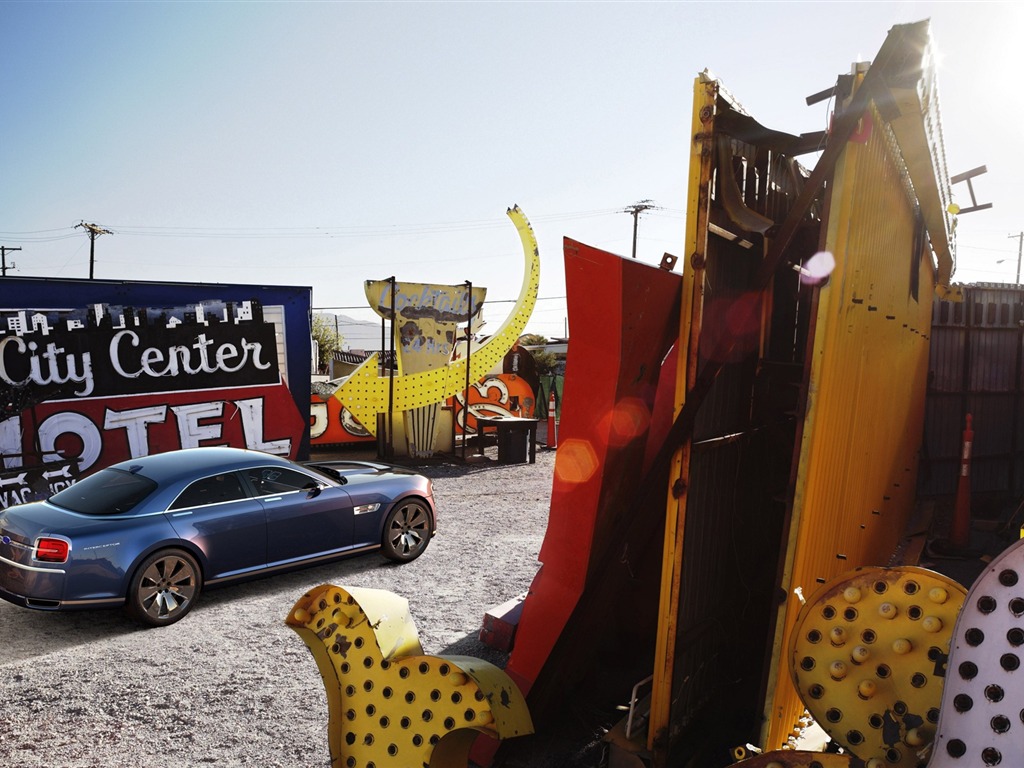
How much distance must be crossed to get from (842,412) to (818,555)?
79 cm

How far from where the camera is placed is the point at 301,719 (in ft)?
15.3

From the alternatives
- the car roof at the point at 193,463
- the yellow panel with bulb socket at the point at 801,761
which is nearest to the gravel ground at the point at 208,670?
the car roof at the point at 193,463

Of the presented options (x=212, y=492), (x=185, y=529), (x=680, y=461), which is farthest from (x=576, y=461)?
(x=212, y=492)

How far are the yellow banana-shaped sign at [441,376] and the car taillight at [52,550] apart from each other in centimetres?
895

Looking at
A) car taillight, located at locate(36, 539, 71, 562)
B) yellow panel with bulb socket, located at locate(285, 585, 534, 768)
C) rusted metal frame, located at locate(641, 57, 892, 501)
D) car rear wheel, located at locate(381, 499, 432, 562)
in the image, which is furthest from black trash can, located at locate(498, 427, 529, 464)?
yellow panel with bulb socket, located at locate(285, 585, 534, 768)

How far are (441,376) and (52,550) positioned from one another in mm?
10019

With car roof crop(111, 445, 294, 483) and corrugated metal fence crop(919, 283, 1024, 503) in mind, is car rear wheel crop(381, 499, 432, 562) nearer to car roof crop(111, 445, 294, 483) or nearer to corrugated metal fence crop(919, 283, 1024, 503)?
car roof crop(111, 445, 294, 483)

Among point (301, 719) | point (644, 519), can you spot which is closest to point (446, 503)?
point (301, 719)

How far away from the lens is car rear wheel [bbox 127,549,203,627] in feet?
19.9

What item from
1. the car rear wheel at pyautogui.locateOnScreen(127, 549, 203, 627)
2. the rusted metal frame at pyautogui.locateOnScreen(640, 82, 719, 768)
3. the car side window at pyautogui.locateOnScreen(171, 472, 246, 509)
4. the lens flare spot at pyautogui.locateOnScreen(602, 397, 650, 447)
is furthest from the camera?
the car side window at pyautogui.locateOnScreen(171, 472, 246, 509)

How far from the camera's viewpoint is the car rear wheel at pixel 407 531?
8016mm

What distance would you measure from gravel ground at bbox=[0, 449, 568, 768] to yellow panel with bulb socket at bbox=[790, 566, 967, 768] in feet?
9.45

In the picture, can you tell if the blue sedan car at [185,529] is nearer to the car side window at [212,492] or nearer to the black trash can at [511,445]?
the car side window at [212,492]

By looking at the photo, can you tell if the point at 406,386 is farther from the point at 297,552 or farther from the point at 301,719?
the point at 301,719
